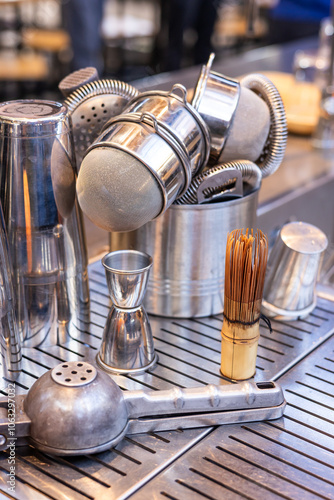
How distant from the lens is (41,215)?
2.77 feet

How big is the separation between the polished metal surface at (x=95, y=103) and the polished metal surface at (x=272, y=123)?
0.20m

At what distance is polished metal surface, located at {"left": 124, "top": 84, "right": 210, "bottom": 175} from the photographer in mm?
833

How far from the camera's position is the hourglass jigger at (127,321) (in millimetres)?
808

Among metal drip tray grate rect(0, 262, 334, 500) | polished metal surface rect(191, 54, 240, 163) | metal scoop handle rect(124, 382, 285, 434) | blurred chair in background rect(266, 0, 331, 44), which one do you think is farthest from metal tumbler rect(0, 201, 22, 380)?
blurred chair in background rect(266, 0, 331, 44)

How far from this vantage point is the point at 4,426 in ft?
2.34

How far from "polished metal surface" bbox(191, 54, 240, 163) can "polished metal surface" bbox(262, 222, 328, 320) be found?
18 centimetres

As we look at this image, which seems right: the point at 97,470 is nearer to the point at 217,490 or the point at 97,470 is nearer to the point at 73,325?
the point at 217,490

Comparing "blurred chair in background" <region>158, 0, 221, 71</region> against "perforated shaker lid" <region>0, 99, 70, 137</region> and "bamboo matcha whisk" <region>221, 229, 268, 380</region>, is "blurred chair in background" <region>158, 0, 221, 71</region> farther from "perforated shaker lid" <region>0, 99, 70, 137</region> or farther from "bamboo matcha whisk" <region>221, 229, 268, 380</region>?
"bamboo matcha whisk" <region>221, 229, 268, 380</region>

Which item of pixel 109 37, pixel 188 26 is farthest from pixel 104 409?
pixel 109 37

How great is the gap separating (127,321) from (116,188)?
0.17 metres

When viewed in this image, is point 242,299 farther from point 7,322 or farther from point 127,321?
point 7,322

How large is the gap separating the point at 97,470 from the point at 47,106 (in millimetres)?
443

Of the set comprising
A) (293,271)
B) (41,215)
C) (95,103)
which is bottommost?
(293,271)

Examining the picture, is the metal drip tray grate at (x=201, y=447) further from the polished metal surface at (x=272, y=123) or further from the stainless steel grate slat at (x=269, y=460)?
the polished metal surface at (x=272, y=123)
